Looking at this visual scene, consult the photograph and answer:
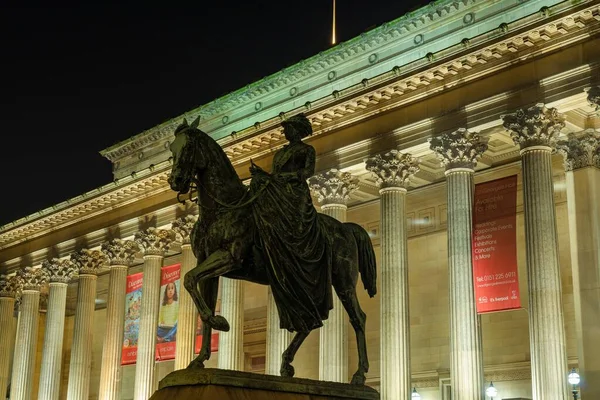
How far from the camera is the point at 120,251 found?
4106cm

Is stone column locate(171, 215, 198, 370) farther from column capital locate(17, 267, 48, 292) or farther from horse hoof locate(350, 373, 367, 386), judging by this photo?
horse hoof locate(350, 373, 367, 386)

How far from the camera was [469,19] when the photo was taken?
32.2 m

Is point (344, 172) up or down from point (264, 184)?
up

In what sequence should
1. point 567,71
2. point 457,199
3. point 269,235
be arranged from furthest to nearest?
point 457,199
point 567,71
point 269,235

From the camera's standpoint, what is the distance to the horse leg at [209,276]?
10625mm

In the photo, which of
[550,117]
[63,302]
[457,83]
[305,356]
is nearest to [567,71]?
[550,117]

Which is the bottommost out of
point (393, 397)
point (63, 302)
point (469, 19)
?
point (393, 397)

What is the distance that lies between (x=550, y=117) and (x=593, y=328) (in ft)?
20.9

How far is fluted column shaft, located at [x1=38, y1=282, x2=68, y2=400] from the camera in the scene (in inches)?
1671

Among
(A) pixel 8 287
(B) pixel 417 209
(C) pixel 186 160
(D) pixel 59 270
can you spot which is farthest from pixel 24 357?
(C) pixel 186 160

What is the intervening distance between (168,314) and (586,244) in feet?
59.5

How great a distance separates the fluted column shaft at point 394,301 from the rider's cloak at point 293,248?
16.4m

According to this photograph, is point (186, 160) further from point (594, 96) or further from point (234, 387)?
point (594, 96)

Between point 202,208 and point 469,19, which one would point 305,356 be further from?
point 202,208
